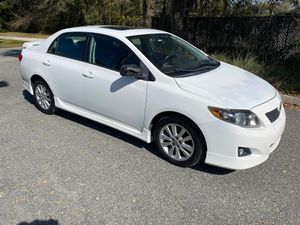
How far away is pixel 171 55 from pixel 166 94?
0.85m

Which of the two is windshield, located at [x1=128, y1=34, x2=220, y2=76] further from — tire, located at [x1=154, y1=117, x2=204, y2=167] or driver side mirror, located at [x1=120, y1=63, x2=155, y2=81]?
tire, located at [x1=154, y1=117, x2=204, y2=167]

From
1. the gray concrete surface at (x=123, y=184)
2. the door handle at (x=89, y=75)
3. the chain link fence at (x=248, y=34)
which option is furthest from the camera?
the chain link fence at (x=248, y=34)

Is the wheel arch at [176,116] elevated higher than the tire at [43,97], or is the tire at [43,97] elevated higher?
the wheel arch at [176,116]

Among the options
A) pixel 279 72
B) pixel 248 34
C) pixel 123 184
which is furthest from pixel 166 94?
pixel 248 34

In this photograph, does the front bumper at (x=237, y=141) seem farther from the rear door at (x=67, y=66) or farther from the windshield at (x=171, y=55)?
the rear door at (x=67, y=66)

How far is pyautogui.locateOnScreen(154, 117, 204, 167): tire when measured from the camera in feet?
11.6

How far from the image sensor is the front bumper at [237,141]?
325 centimetres

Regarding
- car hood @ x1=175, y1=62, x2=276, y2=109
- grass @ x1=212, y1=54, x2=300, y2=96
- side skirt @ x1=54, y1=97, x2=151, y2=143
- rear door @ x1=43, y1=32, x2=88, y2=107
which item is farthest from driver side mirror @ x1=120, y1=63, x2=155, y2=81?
grass @ x1=212, y1=54, x2=300, y2=96

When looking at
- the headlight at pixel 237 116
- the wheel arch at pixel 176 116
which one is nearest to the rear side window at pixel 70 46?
the wheel arch at pixel 176 116

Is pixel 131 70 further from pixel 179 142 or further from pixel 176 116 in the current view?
pixel 179 142

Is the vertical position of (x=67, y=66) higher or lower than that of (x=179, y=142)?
higher

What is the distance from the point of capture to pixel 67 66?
4707 mm

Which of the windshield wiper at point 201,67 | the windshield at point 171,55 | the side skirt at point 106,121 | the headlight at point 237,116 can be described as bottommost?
the side skirt at point 106,121

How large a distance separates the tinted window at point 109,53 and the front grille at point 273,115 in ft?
5.64
